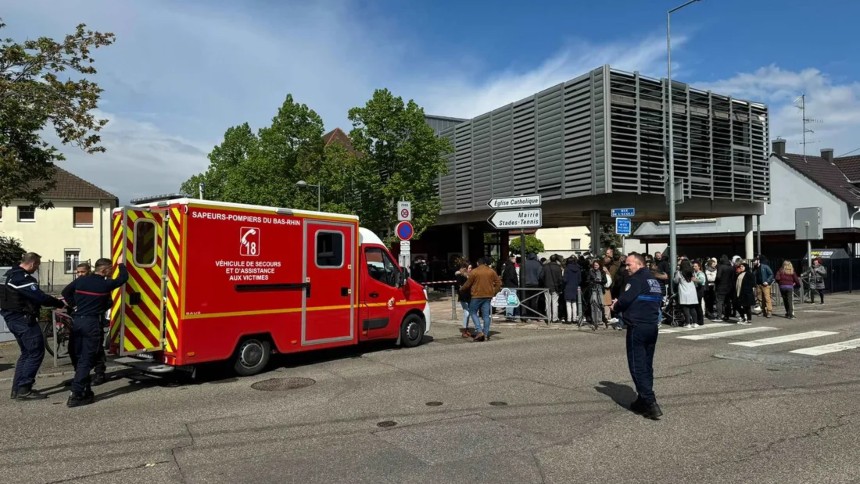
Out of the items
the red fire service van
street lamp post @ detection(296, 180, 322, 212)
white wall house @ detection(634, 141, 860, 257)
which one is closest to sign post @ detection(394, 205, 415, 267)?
the red fire service van

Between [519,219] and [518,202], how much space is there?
0.44 meters

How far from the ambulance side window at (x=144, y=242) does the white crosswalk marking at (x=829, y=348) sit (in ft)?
33.9

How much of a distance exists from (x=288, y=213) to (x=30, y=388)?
388cm

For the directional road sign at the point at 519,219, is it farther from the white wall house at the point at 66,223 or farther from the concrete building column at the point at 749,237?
the white wall house at the point at 66,223

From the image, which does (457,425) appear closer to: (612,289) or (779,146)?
(612,289)

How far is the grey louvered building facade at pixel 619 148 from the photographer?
1936 centimetres

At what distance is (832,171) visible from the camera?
1452 inches

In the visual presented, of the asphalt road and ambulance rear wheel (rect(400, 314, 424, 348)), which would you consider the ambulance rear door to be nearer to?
the asphalt road

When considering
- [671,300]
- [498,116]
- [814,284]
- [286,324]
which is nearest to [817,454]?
[286,324]

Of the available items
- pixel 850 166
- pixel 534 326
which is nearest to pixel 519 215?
pixel 534 326

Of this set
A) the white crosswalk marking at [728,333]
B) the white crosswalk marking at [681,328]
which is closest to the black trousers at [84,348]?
the white crosswalk marking at [728,333]

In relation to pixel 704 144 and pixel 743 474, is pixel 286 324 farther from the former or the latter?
pixel 704 144

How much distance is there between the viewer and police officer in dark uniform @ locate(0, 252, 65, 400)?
700cm

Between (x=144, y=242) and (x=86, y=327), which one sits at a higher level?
(x=144, y=242)
